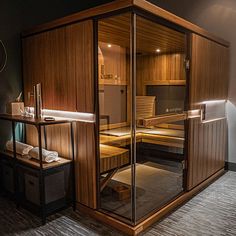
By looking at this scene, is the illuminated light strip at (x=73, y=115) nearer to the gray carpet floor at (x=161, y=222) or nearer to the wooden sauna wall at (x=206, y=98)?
the gray carpet floor at (x=161, y=222)

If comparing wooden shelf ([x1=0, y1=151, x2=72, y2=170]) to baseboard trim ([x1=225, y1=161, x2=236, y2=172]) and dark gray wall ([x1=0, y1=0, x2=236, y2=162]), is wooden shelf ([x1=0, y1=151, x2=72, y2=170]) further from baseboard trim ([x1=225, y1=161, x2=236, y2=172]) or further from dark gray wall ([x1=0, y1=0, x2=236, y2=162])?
baseboard trim ([x1=225, y1=161, x2=236, y2=172])

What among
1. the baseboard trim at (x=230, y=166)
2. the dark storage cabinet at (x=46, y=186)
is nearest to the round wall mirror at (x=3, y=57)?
the dark storage cabinet at (x=46, y=186)

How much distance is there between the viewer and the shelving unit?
2.36 m

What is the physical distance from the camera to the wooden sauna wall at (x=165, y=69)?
304 cm

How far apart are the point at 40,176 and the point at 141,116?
1.13 metres

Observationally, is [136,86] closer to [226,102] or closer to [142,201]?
[142,201]

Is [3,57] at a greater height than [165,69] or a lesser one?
greater

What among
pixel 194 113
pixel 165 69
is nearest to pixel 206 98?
pixel 194 113

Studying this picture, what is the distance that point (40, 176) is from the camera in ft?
7.66

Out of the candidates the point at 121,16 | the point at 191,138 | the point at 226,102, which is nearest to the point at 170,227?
the point at 191,138

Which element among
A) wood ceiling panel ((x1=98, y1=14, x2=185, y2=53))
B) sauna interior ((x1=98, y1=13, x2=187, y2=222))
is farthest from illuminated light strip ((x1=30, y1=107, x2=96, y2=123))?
wood ceiling panel ((x1=98, y1=14, x2=185, y2=53))

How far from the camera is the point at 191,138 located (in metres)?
2.99

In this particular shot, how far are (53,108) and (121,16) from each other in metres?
1.30

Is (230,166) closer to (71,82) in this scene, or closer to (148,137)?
(148,137)
